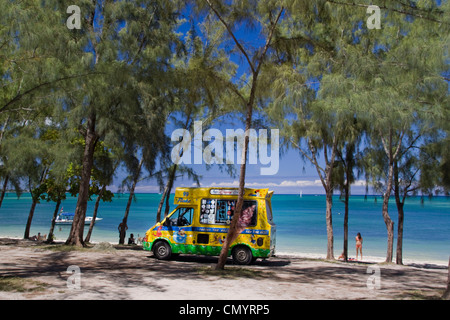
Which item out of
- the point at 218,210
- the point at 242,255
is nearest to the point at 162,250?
the point at 218,210

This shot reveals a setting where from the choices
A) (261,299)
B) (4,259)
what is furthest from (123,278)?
(4,259)

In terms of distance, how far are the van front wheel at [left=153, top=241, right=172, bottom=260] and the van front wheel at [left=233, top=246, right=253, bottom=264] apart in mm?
2169

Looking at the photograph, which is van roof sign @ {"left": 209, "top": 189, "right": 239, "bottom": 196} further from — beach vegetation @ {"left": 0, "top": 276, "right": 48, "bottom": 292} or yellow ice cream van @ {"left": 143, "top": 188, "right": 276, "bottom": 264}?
beach vegetation @ {"left": 0, "top": 276, "right": 48, "bottom": 292}

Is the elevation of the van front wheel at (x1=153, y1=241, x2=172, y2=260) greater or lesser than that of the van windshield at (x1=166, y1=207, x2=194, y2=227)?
lesser

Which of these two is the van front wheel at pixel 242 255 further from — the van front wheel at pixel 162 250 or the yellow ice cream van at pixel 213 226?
the van front wheel at pixel 162 250

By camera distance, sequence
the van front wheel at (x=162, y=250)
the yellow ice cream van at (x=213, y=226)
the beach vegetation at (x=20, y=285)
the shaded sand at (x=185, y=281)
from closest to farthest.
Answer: the beach vegetation at (x=20, y=285)
the shaded sand at (x=185, y=281)
the yellow ice cream van at (x=213, y=226)
the van front wheel at (x=162, y=250)

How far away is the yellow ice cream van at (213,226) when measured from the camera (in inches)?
502

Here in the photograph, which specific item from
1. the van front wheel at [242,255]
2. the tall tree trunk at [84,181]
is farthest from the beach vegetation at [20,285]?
the tall tree trunk at [84,181]

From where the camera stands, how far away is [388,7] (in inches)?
309

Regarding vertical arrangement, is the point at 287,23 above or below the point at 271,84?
above

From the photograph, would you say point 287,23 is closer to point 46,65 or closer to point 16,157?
point 46,65

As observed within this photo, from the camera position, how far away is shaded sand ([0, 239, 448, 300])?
756 cm

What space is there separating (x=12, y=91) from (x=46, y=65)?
6.94 ft

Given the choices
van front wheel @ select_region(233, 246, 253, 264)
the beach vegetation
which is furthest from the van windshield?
the beach vegetation
